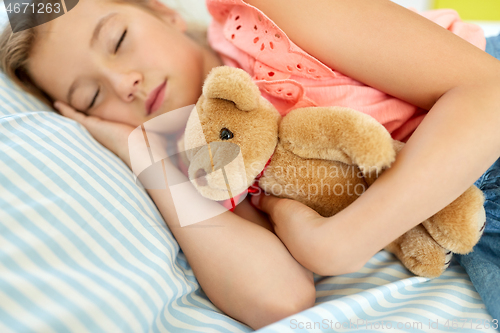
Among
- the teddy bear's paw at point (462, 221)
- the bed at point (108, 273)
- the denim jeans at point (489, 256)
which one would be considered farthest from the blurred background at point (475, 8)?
the bed at point (108, 273)

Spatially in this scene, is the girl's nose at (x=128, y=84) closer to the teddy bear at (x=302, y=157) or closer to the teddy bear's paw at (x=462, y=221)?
the teddy bear at (x=302, y=157)

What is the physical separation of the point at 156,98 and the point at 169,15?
0.29 metres

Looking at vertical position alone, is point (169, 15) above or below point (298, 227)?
above

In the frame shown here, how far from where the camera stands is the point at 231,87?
17.3 inches

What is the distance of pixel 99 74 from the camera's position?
71cm

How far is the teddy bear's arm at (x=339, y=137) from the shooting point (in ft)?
1.39

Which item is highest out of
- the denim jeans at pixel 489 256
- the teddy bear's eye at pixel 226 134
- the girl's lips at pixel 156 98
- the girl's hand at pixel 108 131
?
the teddy bear's eye at pixel 226 134

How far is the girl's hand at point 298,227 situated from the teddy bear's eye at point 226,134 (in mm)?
171

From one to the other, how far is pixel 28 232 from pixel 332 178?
1.51 feet

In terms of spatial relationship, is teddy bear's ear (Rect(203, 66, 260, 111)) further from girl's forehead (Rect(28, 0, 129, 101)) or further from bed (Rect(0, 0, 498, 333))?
girl's forehead (Rect(28, 0, 129, 101))

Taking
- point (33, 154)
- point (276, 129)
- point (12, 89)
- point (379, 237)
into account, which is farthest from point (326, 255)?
point (12, 89)

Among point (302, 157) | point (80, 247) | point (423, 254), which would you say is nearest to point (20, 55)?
point (80, 247)

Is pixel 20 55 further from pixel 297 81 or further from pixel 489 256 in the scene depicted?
pixel 489 256

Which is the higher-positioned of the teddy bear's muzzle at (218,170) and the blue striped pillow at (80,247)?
the teddy bear's muzzle at (218,170)
